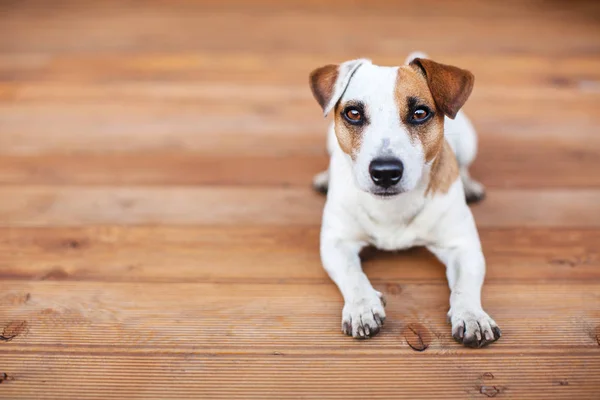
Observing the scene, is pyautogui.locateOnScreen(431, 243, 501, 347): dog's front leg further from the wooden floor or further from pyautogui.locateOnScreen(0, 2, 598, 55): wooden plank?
pyautogui.locateOnScreen(0, 2, 598, 55): wooden plank

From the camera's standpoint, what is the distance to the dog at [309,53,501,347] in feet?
6.03

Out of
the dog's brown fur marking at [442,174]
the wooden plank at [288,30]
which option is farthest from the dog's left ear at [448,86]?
the wooden plank at [288,30]

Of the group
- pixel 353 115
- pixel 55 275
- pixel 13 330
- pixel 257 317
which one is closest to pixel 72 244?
pixel 55 275

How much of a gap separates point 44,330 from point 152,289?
0.39m

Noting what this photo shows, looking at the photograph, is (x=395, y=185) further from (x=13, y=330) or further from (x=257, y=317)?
(x=13, y=330)

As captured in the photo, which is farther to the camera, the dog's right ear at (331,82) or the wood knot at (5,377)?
the dog's right ear at (331,82)

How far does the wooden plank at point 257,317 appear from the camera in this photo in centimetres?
185

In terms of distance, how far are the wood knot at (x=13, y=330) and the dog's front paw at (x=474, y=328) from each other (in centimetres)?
144

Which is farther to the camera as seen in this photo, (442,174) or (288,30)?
(288,30)

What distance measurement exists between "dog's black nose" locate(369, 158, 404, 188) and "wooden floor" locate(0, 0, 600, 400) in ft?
1.54

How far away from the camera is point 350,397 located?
1.68 m

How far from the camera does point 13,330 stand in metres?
1.95

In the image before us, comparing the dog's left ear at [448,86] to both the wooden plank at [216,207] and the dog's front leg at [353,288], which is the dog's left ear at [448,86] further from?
the wooden plank at [216,207]

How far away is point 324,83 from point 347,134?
0.73ft
